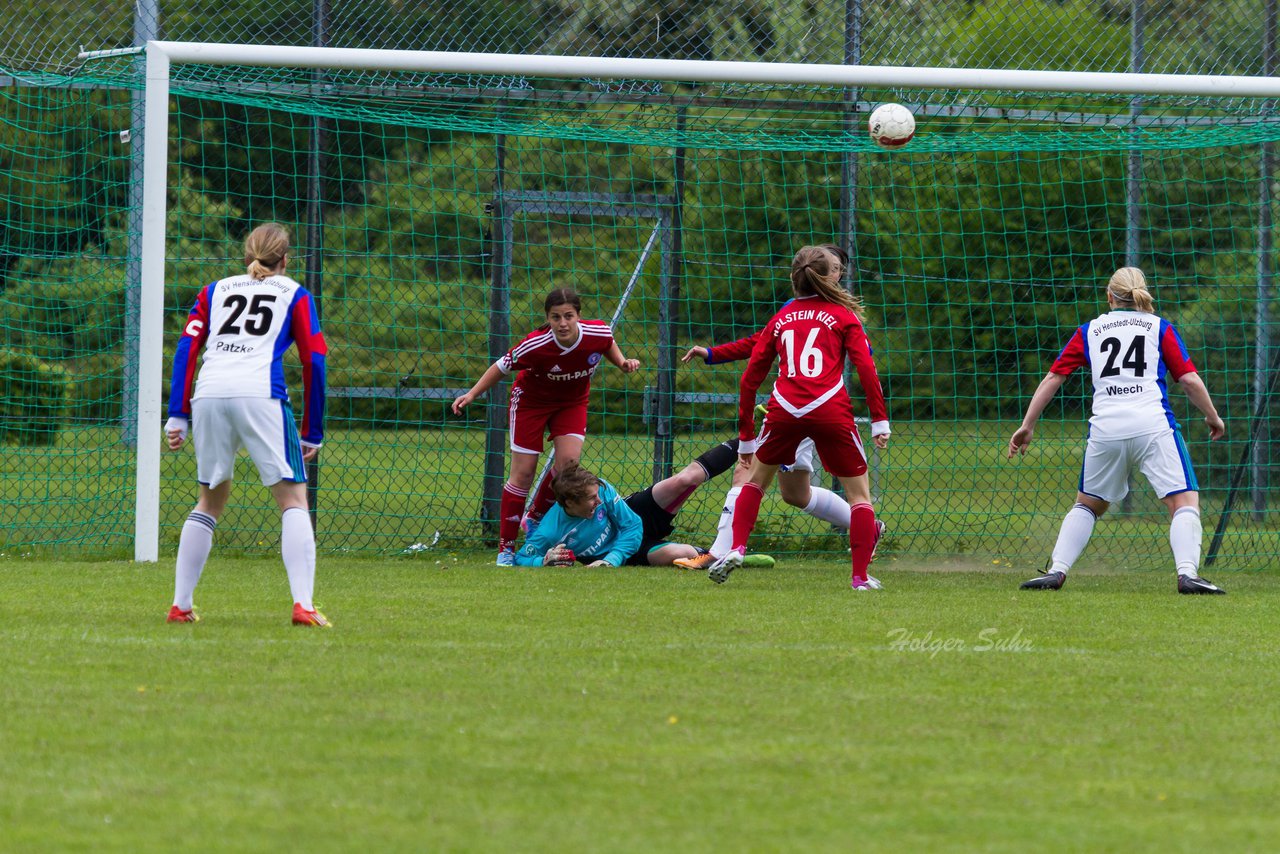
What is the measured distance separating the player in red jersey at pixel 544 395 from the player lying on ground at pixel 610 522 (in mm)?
245

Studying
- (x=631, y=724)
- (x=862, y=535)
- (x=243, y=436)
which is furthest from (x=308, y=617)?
(x=862, y=535)

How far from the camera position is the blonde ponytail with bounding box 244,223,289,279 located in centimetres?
605

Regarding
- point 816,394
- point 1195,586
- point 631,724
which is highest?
point 816,394

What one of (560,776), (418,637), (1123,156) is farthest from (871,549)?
(1123,156)

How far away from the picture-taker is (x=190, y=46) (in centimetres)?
897

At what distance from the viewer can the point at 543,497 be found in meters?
9.63

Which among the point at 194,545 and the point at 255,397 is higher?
the point at 255,397

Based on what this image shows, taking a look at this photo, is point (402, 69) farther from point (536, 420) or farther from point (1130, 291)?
point (1130, 291)

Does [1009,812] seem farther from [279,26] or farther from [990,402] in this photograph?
[279,26]

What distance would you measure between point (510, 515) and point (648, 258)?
8.63 feet

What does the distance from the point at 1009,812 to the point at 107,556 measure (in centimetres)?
698

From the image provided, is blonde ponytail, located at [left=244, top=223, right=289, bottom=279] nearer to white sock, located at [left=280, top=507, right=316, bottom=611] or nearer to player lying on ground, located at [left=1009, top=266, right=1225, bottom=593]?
white sock, located at [left=280, top=507, right=316, bottom=611]

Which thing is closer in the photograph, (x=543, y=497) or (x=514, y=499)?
(x=514, y=499)

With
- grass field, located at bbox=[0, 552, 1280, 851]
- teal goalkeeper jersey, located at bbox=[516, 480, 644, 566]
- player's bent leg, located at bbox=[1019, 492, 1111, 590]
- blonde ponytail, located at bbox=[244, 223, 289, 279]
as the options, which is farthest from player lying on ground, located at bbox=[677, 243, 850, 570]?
blonde ponytail, located at bbox=[244, 223, 289, 279]
